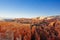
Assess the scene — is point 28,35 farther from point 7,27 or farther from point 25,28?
point 7,27

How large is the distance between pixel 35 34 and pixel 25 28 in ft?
2.97

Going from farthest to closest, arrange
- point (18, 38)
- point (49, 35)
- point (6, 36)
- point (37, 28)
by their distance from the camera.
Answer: point (37, 28) < point (49, 35) < point (18, 38) < point (6, 36)

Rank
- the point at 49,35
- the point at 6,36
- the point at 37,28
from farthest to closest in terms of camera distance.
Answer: the point at 37,28 < the point at 49,35 < the point at 6,36

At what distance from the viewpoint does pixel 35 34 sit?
9984 mm

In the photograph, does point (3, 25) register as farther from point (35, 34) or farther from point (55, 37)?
point (55, 37)

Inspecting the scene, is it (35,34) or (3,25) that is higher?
(3,25)

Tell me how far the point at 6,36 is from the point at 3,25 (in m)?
2.38

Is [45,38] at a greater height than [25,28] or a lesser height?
lesser

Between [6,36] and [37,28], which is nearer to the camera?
[6,36]

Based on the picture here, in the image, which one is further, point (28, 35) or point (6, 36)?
point (28, 35)

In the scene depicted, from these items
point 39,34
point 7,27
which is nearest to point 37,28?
point 39,34

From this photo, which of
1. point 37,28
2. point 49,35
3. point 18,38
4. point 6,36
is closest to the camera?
point 6,36

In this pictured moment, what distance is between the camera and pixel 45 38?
9.77m

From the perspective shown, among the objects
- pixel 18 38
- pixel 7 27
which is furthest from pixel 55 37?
pixel 7 27
